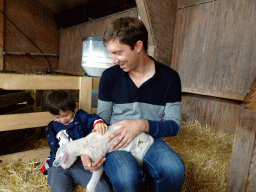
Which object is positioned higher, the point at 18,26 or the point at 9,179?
the point at 18,26

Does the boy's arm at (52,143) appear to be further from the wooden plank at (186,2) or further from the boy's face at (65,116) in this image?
the wooden plank at (186,2)

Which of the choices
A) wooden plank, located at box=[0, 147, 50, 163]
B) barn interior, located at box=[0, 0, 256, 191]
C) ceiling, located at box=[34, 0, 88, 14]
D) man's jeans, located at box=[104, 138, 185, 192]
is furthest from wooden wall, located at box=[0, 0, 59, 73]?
man's jeans, located at box=[104, 138, 185, 192]

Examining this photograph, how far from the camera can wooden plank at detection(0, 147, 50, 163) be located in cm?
126

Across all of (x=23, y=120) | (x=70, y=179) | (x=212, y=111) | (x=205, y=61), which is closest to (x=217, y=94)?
(x=212, y=111)

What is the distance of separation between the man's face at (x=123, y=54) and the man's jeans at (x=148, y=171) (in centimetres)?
47

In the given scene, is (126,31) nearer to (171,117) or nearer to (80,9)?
(171,117)

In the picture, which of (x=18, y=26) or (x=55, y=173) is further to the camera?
(x=18, y=26)

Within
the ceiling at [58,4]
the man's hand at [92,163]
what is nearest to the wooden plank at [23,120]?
the man's hand at [92,163]

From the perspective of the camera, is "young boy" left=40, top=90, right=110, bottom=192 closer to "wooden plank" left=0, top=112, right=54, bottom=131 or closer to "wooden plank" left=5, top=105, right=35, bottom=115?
"wooden plank" left=0, top=112, right=54, bottom=131

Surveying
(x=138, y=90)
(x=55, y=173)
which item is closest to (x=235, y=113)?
(x=138, y=90)

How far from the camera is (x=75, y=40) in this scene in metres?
3.90

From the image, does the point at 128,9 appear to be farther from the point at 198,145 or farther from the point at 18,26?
the point at 18,26

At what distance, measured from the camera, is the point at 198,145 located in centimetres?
155

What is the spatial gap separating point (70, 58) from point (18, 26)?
127 cm
